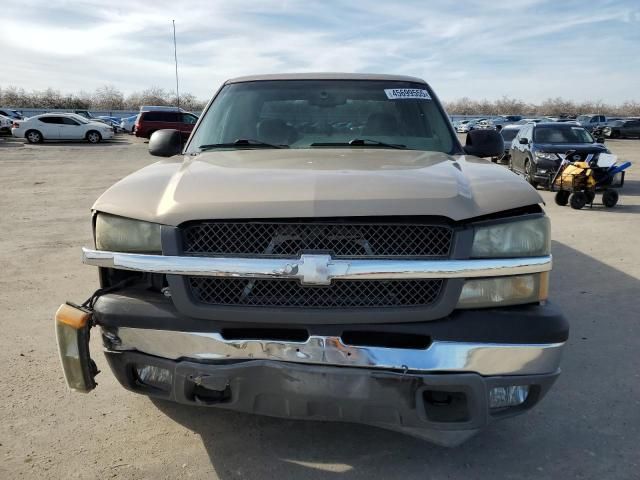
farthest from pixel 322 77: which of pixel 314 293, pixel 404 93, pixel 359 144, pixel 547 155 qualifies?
pixel 547 155

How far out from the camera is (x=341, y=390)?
221cm

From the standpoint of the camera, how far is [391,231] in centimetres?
227

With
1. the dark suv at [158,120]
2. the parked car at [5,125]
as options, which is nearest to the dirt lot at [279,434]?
the dark suv at [158,120]

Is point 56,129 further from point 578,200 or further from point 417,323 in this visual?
point 417,323

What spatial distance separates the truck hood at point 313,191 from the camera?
2.23m

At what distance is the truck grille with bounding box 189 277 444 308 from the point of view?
2.26 m

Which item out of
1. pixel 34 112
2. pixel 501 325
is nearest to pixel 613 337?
pixel 501 325

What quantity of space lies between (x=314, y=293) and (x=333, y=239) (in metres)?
0.23

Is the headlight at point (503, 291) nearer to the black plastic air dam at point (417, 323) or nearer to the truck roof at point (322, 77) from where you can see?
the black plastic air dam at point (417, 323)

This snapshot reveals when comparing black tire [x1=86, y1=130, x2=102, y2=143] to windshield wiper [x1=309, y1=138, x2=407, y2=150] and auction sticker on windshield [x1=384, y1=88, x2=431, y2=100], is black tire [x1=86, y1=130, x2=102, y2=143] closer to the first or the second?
auction sticker on windshield [x1=384, y1=88, x2=431, y2=100]

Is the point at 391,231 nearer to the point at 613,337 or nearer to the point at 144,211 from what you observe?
the point at 144,211

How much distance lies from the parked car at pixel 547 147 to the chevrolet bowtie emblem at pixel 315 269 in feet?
37.0

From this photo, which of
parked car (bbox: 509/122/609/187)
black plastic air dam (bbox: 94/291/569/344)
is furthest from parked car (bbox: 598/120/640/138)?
black plastic air dam (bbox: 94/291/569/344)

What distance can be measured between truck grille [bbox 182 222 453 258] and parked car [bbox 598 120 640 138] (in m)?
44.7
